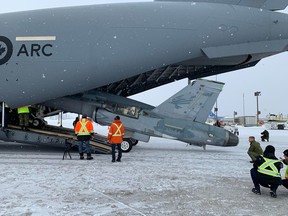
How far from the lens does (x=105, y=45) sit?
10609mm

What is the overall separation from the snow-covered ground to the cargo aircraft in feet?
10.9

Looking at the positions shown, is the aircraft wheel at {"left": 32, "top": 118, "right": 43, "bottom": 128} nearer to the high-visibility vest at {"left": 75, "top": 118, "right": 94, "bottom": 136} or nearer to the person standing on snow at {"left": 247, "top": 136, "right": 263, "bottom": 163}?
the high-visibility vest at {"left": 75, "top": 118, "right": 94, "bottom": 136}

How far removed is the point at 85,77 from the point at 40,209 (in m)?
6.83

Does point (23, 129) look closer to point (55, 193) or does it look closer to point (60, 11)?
point (60, 11)

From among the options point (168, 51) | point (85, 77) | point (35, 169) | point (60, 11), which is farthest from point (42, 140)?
point (168, 51)

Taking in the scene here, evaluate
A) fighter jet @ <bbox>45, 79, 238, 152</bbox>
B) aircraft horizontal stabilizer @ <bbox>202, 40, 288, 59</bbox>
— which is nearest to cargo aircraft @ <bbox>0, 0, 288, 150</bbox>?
aircraft horizontal stabilizer @ <bbox>202, 40, 288, 59</bbox>

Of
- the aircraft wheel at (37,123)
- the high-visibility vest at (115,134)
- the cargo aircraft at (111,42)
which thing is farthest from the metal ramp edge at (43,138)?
the high-visibility vest at (115,134)

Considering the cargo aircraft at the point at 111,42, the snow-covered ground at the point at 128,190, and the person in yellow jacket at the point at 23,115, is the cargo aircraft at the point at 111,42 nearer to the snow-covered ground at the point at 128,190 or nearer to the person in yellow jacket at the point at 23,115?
the person in yellow jacket at the point at 23,115

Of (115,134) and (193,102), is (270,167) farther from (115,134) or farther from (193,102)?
(193,102)

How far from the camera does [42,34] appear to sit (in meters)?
10.6

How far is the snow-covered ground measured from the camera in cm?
448

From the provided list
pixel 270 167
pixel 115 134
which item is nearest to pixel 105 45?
pixel 115 134

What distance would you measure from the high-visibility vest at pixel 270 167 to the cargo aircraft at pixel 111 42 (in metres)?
6.08

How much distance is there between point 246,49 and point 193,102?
2944 mm
